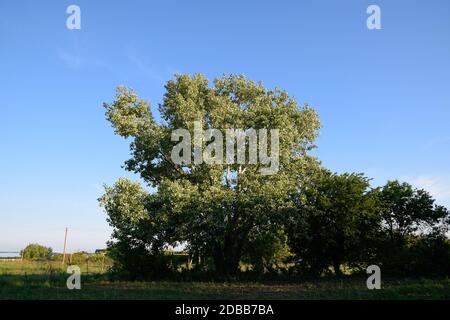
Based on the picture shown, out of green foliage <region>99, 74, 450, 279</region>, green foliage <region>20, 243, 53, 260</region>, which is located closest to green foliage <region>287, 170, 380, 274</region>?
green foliage <region>99, 74, 450, 279</region>

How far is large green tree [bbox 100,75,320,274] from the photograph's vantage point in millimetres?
31859

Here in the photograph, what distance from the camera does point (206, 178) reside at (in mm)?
32844

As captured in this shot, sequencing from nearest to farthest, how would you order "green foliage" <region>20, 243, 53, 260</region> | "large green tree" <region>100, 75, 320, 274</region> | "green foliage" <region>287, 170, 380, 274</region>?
"large green tree" <region>100, 75, 320, 274</region> < "green foliage" <region>287, 170, 380, 274</region> < "green foliage" <region>20, 243, 53, 260</region>

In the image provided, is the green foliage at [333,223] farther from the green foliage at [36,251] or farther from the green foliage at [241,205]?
the green foliage at [36,251]

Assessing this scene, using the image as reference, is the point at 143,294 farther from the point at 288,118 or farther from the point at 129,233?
the point at 288,118

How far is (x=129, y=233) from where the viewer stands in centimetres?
3266

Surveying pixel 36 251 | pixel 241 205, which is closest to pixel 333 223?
pixel 241 205

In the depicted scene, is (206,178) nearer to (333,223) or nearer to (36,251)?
(333,223)

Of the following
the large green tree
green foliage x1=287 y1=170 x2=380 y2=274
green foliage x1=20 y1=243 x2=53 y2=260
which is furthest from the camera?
green foliage x1=20 y1=243 x2=53 y2=260

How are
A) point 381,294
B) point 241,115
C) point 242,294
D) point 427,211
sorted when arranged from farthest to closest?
point 427,211, point 241,115, point 242,294, point 381,294

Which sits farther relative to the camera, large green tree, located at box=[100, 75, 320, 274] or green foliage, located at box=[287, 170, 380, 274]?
green foliage, located at box=[287, 170, 380, 274]

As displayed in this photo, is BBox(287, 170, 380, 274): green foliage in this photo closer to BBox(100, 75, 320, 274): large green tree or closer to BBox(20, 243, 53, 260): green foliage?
BBox(100, 75, 320, 274): large green tree

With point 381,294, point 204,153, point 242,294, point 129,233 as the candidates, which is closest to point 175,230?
point 129,233
